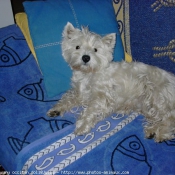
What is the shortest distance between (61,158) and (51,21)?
52.6 inches

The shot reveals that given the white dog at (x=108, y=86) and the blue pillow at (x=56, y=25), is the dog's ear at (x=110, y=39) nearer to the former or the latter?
the white dog at (x=108, y=86)

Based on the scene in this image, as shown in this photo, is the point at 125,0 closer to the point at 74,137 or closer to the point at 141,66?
the point at 141,66

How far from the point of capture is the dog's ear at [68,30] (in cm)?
243

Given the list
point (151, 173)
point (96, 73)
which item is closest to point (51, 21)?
point (96, 73)

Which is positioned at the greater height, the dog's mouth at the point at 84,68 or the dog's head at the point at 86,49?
the dog's head at the point at 86,49

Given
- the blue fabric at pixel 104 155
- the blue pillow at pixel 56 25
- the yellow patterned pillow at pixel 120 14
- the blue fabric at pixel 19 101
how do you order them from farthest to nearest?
the yellow patterned pillow at pixel 120 14
the blue pillow at pixel 56 25
the blue fabric at pixel 19 101
the blue fabric at pixel 104 155

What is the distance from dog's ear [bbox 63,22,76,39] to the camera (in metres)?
2.43

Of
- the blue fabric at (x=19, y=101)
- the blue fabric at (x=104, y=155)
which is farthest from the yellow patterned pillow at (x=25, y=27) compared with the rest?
the blue fabric at (x=104, y=155)

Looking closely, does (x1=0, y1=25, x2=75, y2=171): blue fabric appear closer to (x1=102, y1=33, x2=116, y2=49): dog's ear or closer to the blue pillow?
the blue pillow

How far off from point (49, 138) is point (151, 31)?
1527mm

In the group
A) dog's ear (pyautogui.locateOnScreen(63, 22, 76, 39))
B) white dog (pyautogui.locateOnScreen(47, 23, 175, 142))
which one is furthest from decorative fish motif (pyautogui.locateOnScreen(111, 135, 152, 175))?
dog's ear (pyautogui.locateOnScreen(63, 22, 76, 39))

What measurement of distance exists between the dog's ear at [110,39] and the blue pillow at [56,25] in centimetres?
19

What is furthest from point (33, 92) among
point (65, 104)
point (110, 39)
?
point (110, 39)

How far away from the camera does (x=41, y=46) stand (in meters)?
2.47
